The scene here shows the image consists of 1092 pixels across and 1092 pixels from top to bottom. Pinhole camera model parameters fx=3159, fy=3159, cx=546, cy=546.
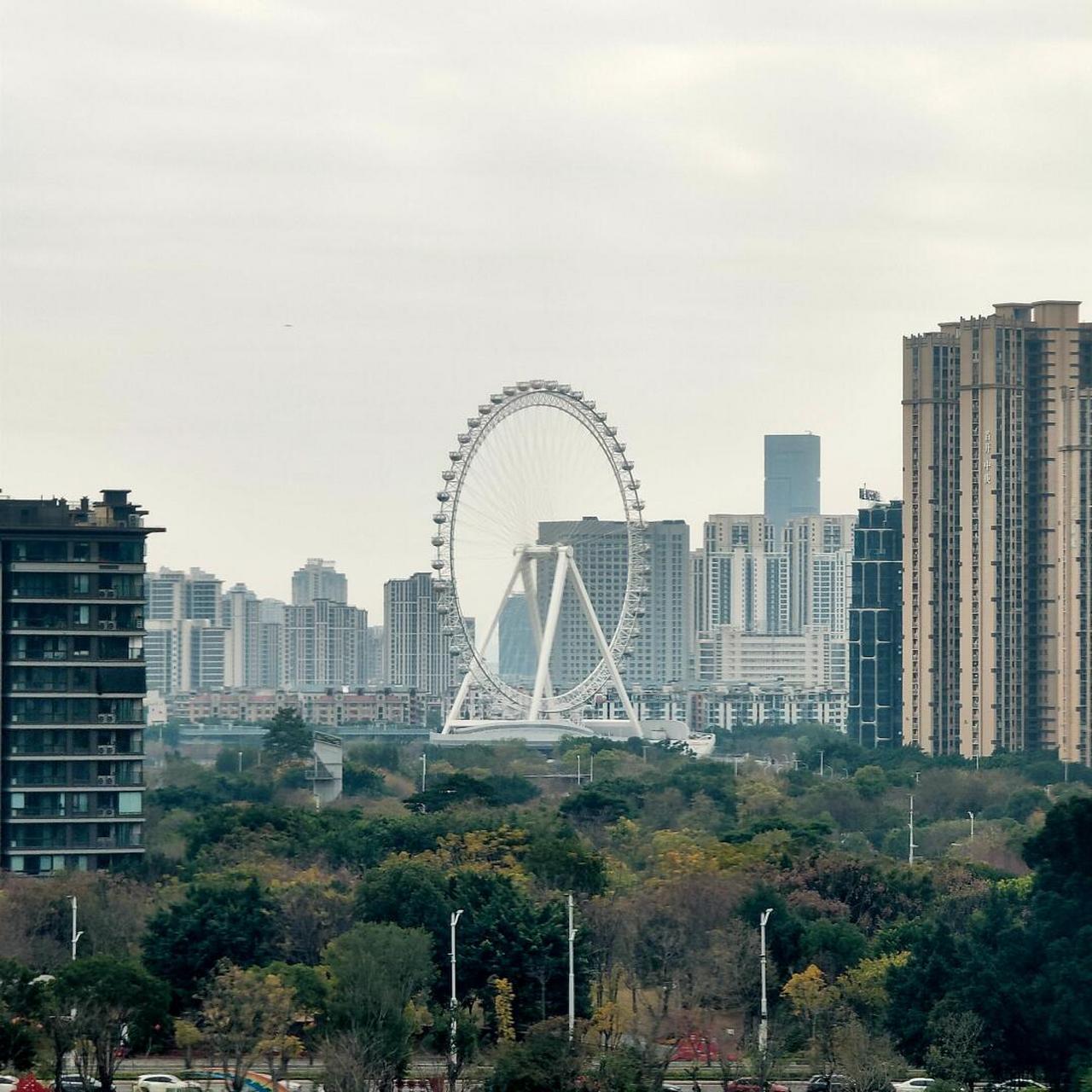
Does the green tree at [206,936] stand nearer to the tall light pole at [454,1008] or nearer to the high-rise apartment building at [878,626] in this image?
the tall light pole at [454,1008]

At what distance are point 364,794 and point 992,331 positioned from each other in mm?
32096

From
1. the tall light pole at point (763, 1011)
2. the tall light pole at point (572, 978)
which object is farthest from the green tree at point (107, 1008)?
the tall light pole at point (763, 1011)

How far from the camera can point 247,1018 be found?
48.3m

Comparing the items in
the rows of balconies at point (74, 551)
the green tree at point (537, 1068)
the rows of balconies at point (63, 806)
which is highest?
the rows of balconies at point (74, 551)

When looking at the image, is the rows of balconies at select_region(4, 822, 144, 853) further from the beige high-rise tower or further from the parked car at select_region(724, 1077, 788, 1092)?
the beige high-rise tower

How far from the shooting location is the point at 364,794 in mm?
118750

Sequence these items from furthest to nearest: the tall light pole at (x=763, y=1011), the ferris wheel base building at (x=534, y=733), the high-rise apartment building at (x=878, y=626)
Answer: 1. the high-rise apartment building at (x=878, y=626)
2. the ferris wheel base building at (x=534, y=733)
3. the tall light pole at (x=763, y=1011)

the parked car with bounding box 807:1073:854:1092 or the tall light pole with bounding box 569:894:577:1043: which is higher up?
the tall light pole with bounding box 569:894:577:1043

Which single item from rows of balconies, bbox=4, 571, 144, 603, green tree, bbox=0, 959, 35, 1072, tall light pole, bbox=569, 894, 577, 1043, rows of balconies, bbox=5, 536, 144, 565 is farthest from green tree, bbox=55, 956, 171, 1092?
rows of balconies, bbox=5, 536, 144, 565

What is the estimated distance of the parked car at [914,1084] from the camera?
159ft

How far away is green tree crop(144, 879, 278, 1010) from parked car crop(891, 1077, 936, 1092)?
12.0 meters

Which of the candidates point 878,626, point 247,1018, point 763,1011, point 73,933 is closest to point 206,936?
point 73,933

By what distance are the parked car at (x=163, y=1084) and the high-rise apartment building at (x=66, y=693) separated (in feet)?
55.1

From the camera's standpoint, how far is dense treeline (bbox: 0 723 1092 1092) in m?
47.7
